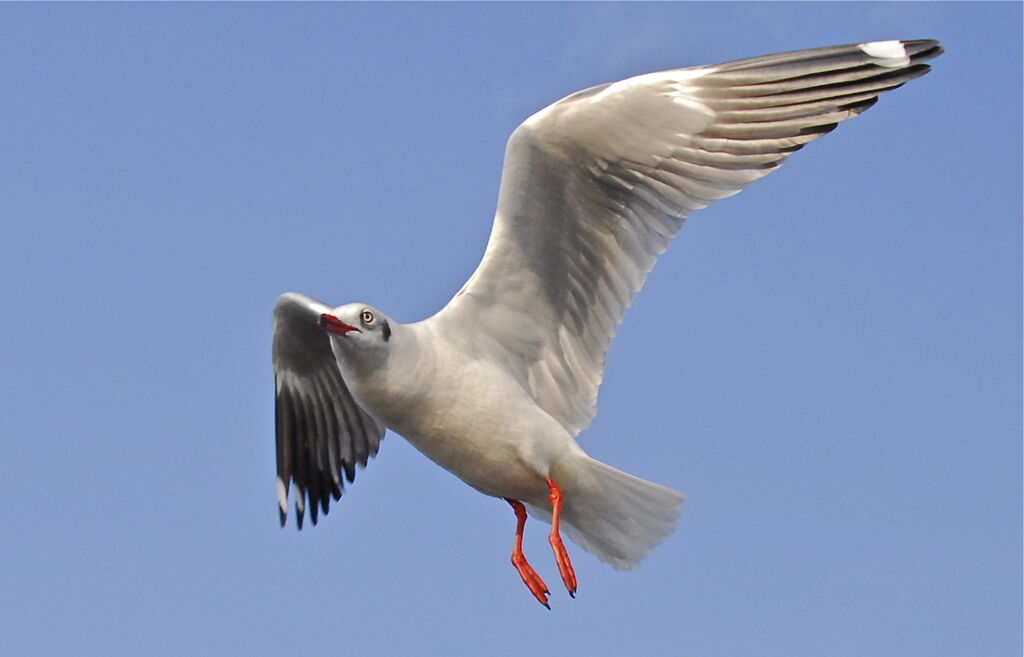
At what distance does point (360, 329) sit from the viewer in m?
7.27

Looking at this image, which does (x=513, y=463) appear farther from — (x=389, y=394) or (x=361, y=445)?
(x=361, y=445)

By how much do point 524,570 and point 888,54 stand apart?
314cm

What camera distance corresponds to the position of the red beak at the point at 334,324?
23.9 feet

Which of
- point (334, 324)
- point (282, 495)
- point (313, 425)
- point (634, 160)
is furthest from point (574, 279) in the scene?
point (282, 495)

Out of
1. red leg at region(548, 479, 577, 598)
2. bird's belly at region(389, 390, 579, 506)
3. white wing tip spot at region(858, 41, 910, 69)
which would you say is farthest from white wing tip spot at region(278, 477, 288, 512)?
white wing tip spot at region(858, 41, 910, 69)

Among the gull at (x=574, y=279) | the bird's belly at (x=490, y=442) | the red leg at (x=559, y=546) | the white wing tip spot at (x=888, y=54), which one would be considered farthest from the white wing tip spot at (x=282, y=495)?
the white wing tip spot at (x=888, y=54)

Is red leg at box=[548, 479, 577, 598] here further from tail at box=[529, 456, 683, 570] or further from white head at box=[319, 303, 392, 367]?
white head at box=[319, 303, 392, 367]

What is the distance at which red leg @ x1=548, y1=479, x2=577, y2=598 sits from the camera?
295 inches

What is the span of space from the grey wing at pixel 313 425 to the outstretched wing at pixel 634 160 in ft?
4.69

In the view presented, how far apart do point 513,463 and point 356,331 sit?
101 cm

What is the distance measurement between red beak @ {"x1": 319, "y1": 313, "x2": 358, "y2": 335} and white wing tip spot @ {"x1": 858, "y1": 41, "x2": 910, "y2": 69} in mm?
2877

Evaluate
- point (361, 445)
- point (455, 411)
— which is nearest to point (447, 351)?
point (455, 411)

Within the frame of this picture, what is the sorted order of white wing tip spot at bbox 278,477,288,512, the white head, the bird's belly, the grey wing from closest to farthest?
the white head, the bird's belly, the grey wing, white wing tip spot at bbox 278,477,288,512

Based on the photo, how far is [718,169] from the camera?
774 cm
